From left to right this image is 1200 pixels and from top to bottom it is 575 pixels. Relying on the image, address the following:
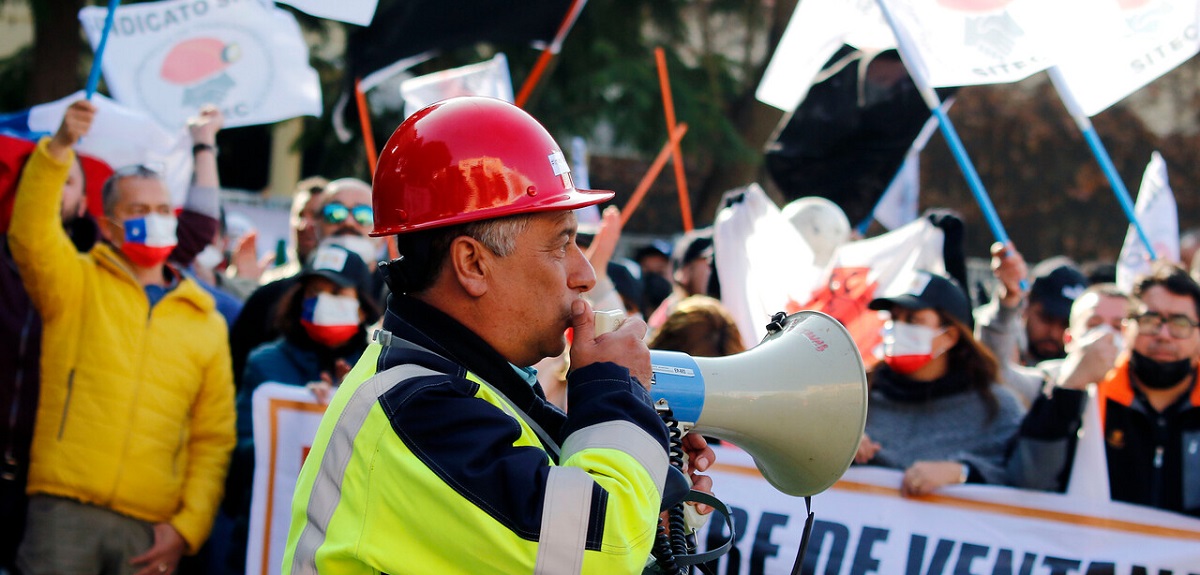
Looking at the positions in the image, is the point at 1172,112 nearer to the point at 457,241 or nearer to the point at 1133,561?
the point at 1133,561

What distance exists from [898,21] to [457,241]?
3482 mm

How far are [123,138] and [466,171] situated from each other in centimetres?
429

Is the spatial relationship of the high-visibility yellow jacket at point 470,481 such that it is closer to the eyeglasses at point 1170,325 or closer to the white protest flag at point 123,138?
the eyeglasses at point 1170,325

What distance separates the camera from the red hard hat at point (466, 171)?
6.62 feet

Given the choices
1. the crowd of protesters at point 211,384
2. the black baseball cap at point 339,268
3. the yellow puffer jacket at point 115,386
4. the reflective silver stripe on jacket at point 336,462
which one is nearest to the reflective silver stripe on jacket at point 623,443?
the reflective silver stripe on jacket at point 336,462

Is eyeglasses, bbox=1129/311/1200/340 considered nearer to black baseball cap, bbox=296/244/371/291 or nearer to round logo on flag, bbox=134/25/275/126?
black baseball cap, bbox=296/244/371/291

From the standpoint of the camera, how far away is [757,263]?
5750mm

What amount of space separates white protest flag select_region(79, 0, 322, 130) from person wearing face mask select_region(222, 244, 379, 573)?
5.32 feet

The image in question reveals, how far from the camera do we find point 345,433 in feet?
6.43

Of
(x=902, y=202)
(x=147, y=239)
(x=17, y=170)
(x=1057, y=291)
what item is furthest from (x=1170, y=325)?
(x=17, y=170)

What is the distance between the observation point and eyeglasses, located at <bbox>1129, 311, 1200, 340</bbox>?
4242mm

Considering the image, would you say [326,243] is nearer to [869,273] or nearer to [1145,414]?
[869,273]

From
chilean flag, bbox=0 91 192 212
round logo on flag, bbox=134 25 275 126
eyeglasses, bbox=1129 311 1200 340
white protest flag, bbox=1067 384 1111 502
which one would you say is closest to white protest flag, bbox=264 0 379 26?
chilean flag, bbox=0 91 192 212

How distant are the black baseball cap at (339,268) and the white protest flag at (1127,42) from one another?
2837 mm
